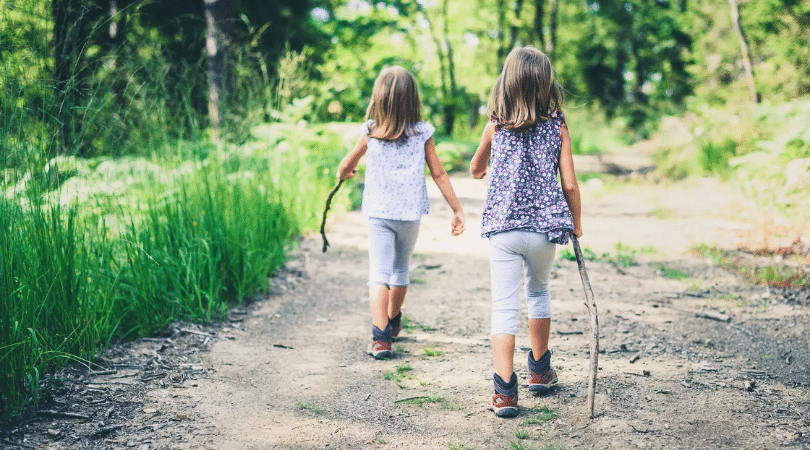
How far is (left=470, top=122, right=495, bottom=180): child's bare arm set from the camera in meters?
2.93

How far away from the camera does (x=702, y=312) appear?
4.35 m

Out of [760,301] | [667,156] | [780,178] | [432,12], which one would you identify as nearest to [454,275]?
[760,301]

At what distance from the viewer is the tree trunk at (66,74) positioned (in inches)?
119

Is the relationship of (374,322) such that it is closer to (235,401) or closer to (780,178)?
(235,401)

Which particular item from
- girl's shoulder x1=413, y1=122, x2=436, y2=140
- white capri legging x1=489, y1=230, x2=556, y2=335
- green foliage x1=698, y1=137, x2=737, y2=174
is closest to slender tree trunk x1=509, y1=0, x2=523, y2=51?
green foliage x1=698, y1=137, x2=737, y2=174

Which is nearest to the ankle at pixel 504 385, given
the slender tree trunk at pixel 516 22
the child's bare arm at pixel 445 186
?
the child's bare arm at pixel 445 186

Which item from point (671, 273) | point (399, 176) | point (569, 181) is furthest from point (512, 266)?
point (671, 273)

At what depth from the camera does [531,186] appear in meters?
2.84

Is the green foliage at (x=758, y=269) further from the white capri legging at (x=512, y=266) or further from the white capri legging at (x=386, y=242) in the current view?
the white capri legging at (x=386, y=242)

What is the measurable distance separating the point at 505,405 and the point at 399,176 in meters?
1.41

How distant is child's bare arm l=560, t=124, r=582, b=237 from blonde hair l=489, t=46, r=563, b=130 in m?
0.15

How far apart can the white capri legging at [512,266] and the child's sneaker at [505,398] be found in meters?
0.23

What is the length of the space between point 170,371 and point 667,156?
10.9 metres

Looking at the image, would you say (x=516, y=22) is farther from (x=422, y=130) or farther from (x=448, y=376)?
(x=448, y=376)
